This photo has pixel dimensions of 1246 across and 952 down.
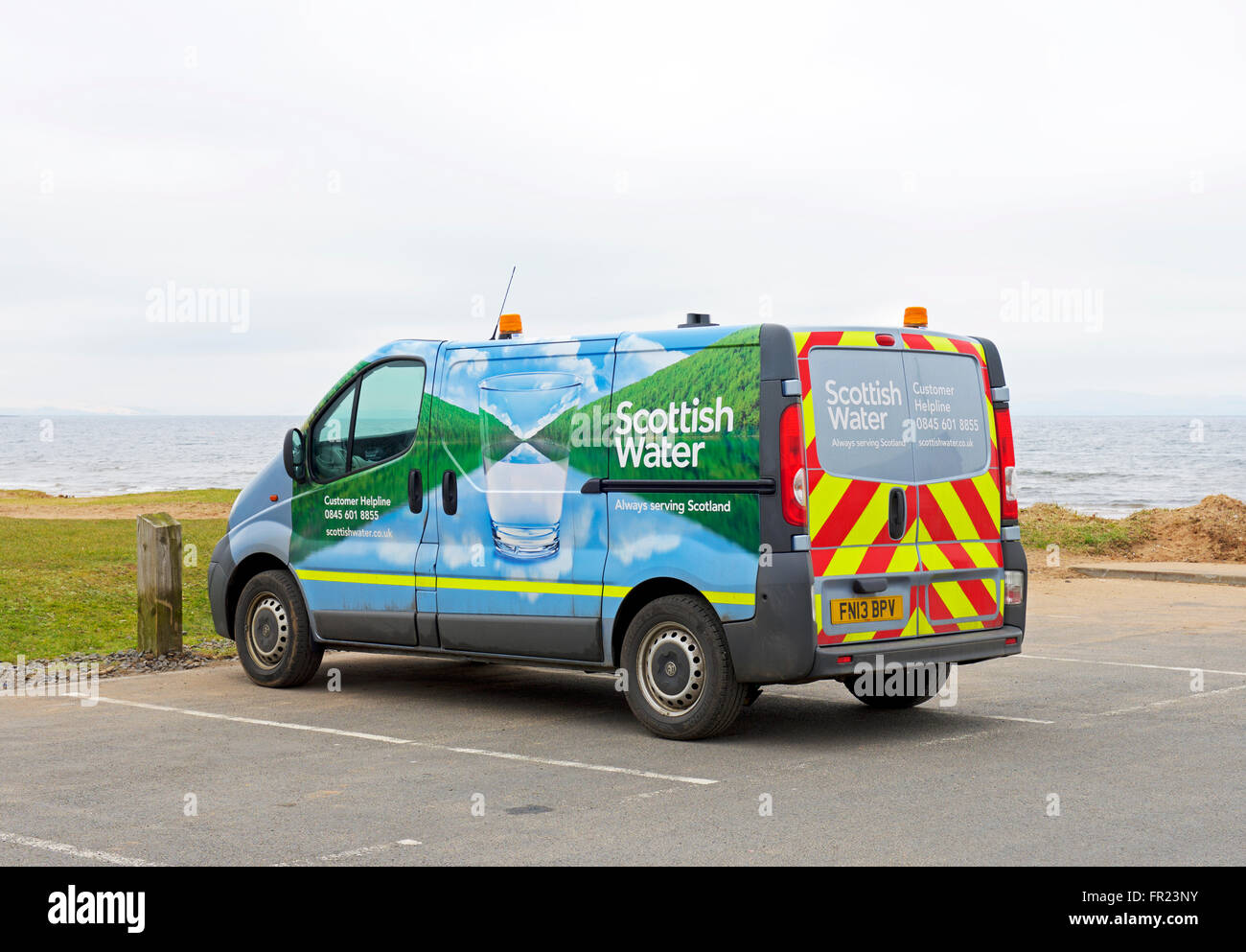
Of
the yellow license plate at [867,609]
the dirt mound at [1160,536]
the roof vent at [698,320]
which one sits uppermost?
the roof vent at [698,320]

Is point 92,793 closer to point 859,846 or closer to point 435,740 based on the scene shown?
point 435,740

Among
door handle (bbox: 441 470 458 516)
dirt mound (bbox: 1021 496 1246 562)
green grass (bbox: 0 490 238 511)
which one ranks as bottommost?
dirt mound (bbox: 1021 496 1246 562)

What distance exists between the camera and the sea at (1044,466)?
179ft

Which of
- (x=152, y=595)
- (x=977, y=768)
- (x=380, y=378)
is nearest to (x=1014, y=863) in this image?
(x=977, y=768)

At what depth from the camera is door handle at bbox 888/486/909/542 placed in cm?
844

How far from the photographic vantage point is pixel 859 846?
5.90 metres

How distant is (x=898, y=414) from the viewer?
853 cm

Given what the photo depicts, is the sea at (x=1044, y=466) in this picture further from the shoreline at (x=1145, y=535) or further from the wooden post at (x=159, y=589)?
the wooden post at (x=159, y=589)

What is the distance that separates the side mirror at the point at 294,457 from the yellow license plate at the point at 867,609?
171 inches

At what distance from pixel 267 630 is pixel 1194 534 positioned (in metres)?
17.0

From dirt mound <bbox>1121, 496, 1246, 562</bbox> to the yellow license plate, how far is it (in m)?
14.4

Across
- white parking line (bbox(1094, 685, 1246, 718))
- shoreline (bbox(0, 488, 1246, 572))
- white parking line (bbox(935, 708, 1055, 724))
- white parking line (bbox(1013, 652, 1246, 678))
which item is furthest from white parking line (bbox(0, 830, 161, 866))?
shoreline (bbox(0, 488, 1246, 572))

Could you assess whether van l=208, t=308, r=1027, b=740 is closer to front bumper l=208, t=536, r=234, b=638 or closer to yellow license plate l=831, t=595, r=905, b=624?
yellow license plate l=831, t=595, r=905, b=624

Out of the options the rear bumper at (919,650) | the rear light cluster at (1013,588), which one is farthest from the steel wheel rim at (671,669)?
the rear light cluster at (1013,588)
